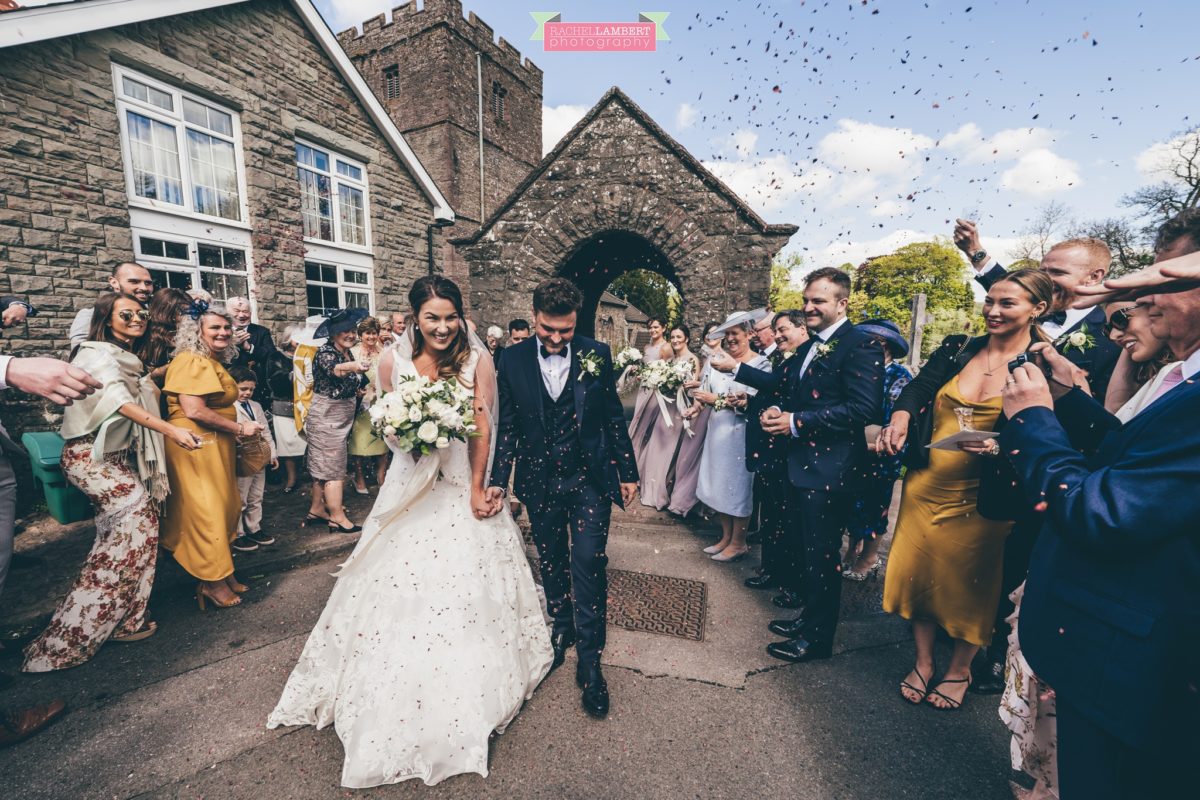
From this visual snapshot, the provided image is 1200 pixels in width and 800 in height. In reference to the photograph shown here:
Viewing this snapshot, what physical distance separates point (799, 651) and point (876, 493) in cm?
187

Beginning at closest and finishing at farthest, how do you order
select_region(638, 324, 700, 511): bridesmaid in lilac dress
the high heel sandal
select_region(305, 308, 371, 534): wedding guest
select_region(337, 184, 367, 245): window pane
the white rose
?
the white rose → the high heel sandal → select_region(305, 308, 371, 534): wedding guest → select_region(638, 324, 700, 511): bridesmaid in lilac dress → select_region(337, 184, 367, 245): window pane

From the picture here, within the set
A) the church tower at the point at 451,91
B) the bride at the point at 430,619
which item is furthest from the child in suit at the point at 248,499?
the church tower at the point at 451,91

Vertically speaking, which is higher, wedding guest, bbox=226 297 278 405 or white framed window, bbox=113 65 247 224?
white framed window, bbox=113 65 247 224

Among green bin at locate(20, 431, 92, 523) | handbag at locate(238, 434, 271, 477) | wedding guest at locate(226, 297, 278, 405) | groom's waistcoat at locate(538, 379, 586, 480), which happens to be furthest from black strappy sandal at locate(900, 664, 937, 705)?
wedding guest at locate(226, 297, 278, 405)

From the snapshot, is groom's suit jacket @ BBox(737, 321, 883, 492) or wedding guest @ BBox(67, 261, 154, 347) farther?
wedding guest @ BBox(67, 261, 154, 347)

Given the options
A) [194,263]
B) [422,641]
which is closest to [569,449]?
[422,641]

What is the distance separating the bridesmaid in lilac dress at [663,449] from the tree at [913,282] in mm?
41398

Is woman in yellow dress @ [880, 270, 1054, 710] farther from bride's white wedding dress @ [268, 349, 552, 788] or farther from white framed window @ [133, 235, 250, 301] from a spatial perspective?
white framed window @ [133, 235, 250, 301]

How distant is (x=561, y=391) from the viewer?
321 cm

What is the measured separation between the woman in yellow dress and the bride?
2.36m

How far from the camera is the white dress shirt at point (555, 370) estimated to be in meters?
3.23

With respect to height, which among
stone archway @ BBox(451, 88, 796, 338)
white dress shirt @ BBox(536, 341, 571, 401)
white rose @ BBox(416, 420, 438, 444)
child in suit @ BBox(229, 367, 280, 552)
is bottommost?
child in suit @ BBox(229, 367, 280, 552)

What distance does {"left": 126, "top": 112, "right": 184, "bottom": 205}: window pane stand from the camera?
7934 millimetres

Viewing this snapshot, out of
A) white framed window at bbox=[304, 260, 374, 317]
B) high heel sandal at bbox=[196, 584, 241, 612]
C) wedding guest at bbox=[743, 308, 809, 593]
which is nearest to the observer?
high heel sandal at bbox=[196, 584, 241, 612]
